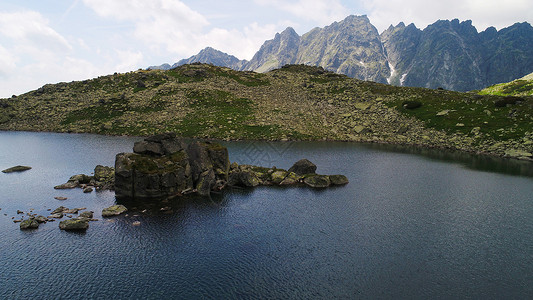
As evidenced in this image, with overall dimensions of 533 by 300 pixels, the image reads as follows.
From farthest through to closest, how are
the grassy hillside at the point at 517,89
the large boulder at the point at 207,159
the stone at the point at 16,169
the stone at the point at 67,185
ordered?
1. the grassy hillside at the point at 517,89
2. the stone at the point at 16,169
3. the large boulder at the point at 207,159
4. the stone at the point at 67,185

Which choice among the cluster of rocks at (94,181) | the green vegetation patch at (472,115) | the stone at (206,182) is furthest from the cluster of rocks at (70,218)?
the green vegetation patch at (472,115)

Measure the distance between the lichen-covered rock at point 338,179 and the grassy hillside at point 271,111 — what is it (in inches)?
1997

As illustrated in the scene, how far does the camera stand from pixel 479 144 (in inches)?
3976

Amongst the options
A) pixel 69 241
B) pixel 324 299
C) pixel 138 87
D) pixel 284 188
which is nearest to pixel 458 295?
pixel 324 299

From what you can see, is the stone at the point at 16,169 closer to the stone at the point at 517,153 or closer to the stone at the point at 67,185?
the stone at the point at 67,185

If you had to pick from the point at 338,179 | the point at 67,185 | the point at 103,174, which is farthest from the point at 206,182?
the point at 338,179

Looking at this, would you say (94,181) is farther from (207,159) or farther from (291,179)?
(291,179)

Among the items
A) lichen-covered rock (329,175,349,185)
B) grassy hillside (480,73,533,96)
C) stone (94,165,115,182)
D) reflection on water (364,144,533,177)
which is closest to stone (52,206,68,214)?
stone (94,165,115,182)

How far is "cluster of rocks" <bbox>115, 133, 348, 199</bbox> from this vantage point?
5059 cm

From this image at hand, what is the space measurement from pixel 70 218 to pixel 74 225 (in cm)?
404

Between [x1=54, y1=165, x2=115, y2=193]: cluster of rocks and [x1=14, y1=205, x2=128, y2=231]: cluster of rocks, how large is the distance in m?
10.5

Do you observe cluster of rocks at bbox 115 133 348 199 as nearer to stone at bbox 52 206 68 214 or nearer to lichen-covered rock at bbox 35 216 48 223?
stone at bbox 52 206 68 214

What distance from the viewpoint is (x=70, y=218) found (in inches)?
1570

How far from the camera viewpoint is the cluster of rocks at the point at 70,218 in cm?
3681
